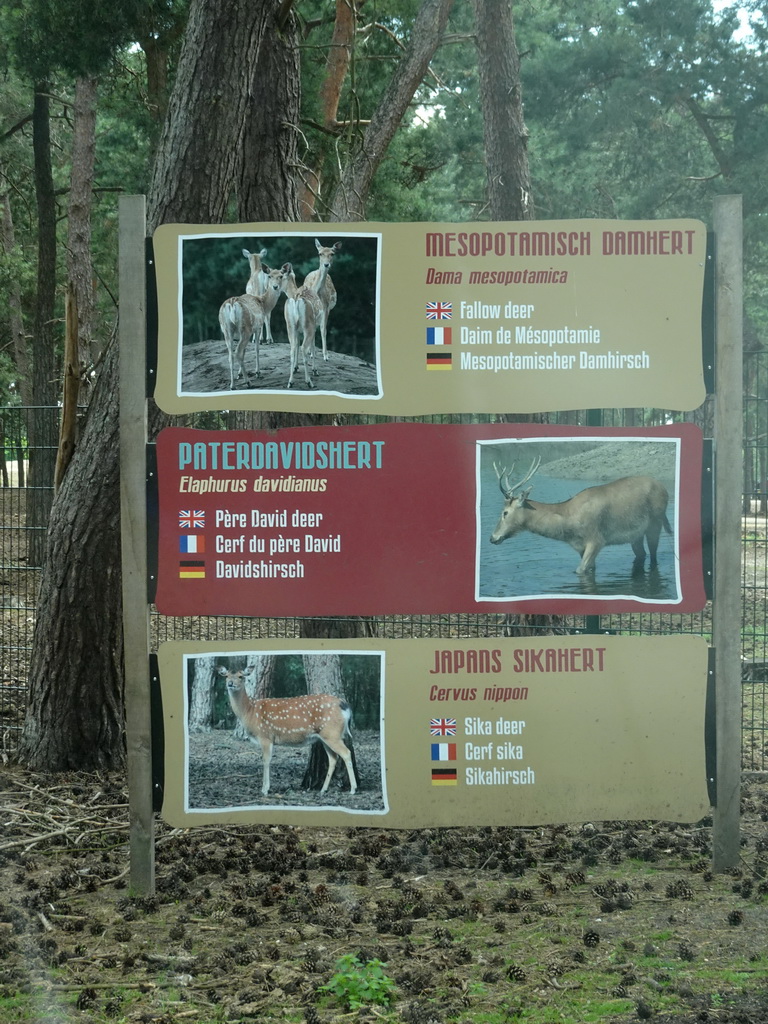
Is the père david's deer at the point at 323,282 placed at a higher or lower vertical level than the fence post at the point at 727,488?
A: higher

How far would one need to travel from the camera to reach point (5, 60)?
15.4 meters

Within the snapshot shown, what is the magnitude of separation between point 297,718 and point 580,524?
1.35 m

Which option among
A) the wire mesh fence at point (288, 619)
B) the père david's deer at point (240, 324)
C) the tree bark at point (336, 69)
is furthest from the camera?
the tree bark at point (336, 69)

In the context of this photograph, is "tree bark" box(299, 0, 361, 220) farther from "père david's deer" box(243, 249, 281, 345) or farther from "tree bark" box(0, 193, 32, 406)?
"tree bark" box(0, 193, 32, 406)

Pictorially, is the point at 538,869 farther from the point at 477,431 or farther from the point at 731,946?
the point at 477,431

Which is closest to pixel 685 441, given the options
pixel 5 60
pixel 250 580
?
pixel 250 580

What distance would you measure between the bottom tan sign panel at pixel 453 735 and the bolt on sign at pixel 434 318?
986mm

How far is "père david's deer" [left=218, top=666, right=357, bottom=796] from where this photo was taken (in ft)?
14.6

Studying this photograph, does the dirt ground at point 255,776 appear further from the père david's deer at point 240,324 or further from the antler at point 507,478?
the père david's deer at point 240,324

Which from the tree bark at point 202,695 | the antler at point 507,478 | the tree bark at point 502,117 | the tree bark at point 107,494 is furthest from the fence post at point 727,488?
the tree bark at point 502,117

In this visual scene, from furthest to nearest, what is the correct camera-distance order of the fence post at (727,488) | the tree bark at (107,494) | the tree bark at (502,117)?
the tree bark at (502,117) → the tree bark at (107,494) → the fence post at (727,488)

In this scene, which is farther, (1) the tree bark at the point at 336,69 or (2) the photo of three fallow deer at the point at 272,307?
(1) the tree bark at the point at 336,69

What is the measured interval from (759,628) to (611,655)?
9217mm

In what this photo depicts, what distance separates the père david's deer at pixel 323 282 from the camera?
173 inches
